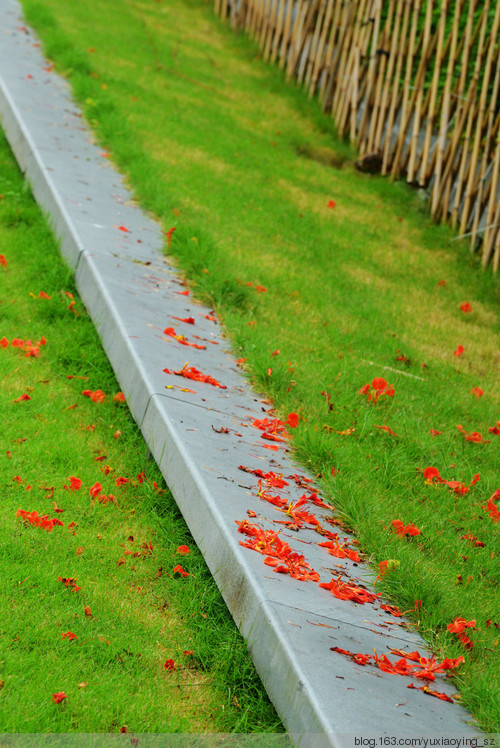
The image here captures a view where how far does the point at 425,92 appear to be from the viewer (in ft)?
20.6

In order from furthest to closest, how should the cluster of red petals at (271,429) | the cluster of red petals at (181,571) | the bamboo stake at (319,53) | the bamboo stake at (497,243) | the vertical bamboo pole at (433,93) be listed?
the bamboo stake at (319,53), the vertical bamboo pole at (433,93), the bamboo stake at (497,243), the cluster of red petals at (271,429), the cluster of red petals at (181,571)

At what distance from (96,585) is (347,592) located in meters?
0.73

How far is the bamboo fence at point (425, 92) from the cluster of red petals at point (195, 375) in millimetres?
3047

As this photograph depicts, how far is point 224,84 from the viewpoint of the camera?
7926mm

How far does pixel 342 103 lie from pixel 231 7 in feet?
Answer: 11.7

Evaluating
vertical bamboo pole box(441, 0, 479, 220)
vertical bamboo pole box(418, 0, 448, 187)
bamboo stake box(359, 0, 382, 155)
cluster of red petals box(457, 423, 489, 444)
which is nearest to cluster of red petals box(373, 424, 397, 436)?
cluster of red petals box(457, 423, 489, 444)

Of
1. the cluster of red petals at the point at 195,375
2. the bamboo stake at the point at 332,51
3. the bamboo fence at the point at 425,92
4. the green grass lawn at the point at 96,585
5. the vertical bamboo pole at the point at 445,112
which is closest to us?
the green grass lawn at the point at 96,585

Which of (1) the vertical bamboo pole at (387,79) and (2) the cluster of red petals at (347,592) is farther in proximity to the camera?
(1) the vertical bamboo pole at (387,79)

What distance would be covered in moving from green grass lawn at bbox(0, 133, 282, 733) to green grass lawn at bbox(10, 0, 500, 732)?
0.59 meters

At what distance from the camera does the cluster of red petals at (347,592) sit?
7.15 feet

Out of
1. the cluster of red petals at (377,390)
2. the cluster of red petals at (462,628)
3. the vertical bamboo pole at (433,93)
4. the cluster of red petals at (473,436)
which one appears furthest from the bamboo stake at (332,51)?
the cluster of red petals at (462,628)

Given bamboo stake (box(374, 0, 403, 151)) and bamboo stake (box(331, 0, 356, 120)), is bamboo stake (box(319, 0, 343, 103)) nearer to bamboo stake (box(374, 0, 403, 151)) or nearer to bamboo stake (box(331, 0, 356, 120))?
bamboo stake (box(331, 0, 356, 120))

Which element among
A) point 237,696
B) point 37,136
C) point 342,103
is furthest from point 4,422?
point 342,103

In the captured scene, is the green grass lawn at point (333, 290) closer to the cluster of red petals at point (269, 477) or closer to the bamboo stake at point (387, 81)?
the cluster of red petals at point (269, 477)
